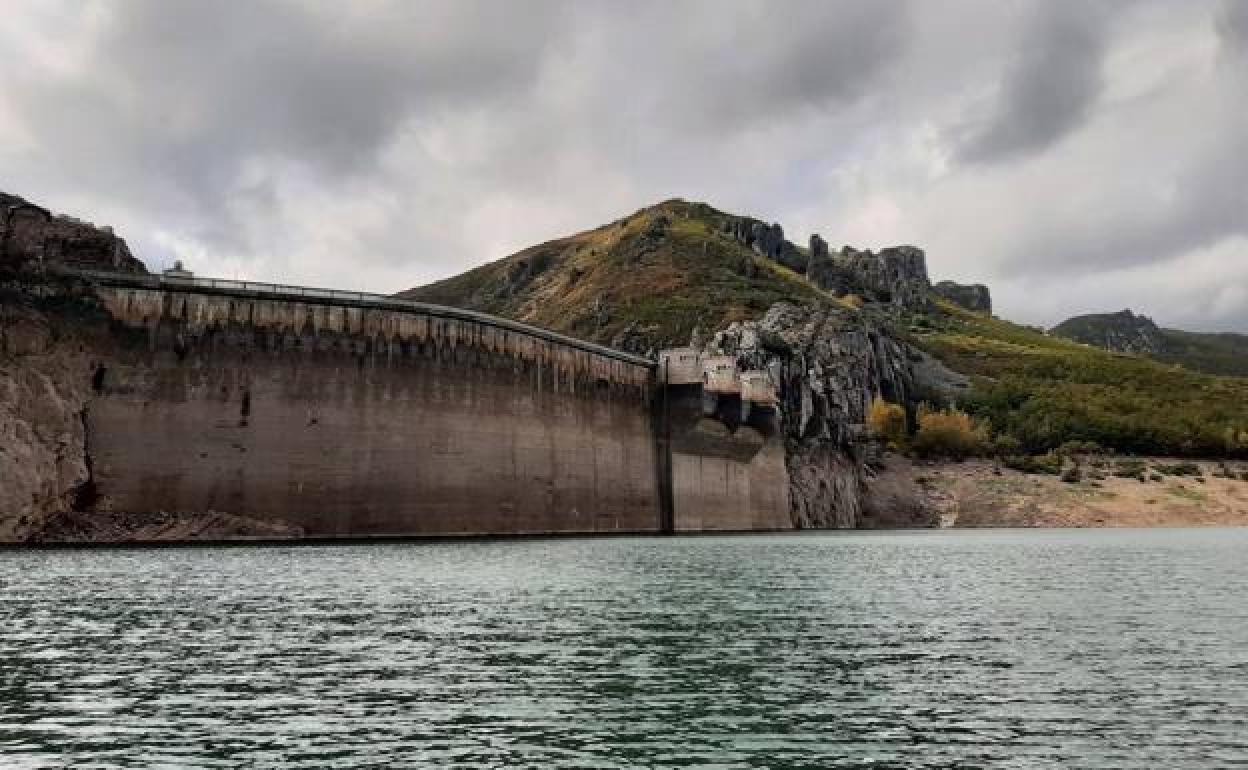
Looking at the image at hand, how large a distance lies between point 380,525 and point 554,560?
21.3 m

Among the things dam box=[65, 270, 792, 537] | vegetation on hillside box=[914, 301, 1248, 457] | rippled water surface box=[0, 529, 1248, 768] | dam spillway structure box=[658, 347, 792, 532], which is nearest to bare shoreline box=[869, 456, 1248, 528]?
vegetation on hillside box=[914, 301, 1248, 457]

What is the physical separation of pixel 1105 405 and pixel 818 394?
5588cm

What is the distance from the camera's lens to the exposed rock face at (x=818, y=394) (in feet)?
384

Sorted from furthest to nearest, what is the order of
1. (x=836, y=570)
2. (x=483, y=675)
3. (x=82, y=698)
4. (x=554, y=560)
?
1. (x=554, y=560)
2. (x=836, y=570)
3. (x=483, y=675)
4. (x=82, y=698)

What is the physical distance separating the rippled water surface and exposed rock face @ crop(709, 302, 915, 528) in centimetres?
7491

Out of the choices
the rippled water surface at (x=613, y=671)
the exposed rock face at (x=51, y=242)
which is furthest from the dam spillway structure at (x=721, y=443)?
the rippled water surface at (x=613, y=671)

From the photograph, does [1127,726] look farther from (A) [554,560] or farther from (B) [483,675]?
(A) [554,560]

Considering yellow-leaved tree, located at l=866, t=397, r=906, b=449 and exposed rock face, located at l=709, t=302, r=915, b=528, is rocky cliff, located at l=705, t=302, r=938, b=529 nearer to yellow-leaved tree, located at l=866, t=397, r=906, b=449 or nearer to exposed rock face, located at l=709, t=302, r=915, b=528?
exposed rock face, located at l=709, t=302, r=915, b=528

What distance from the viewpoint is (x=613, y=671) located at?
69.9 feet

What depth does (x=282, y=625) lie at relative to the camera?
27250 millimetres

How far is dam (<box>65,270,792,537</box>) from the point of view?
64.6 meters

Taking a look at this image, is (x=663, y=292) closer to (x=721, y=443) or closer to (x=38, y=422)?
(x=721, y=443)

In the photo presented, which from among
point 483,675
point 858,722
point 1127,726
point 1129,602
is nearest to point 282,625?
point 483,675

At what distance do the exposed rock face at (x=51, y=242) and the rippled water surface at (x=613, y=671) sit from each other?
99.8ft
